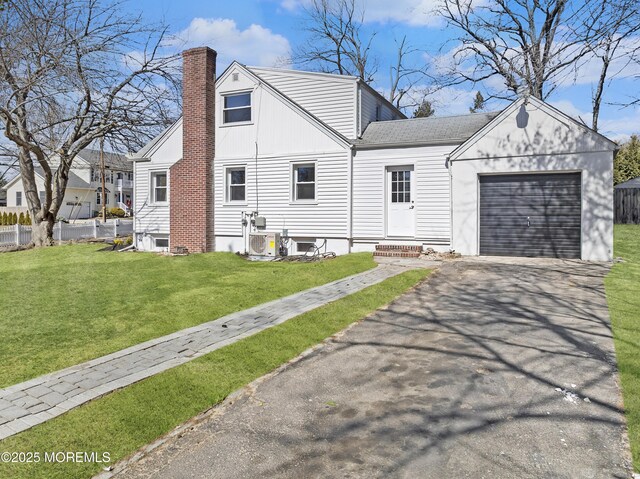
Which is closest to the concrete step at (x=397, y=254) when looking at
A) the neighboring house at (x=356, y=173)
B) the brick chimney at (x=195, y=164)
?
the neighboring house at (x=356, y=173)

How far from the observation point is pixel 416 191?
13.7 meters

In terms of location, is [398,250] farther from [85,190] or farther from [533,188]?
[85,190]

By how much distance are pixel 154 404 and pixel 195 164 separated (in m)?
13.0

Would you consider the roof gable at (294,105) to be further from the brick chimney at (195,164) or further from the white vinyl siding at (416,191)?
the white vinyl siding at (416,191)

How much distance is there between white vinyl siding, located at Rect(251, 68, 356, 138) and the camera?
51.2 feet

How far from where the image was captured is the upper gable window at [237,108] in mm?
16031

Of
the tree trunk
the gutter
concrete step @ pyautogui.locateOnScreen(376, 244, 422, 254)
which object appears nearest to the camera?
the gutter

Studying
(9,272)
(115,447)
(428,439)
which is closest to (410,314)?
(428,439)

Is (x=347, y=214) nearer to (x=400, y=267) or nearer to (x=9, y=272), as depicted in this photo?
(x=400, y=267)

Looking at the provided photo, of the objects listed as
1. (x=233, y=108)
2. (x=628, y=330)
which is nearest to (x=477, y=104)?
(x=233, y=108)

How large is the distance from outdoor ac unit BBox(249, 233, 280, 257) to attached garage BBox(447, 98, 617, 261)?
17.9 feet

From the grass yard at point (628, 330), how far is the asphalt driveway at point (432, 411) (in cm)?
9

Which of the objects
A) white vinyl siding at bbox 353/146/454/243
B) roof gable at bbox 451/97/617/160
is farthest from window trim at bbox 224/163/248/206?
roof gable at bbox 451/97/617/160

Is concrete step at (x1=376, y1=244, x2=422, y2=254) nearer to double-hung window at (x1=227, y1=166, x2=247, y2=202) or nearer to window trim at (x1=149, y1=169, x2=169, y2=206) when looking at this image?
double-hung window at (x1=227, y1=166, x2=247, y2=202)
